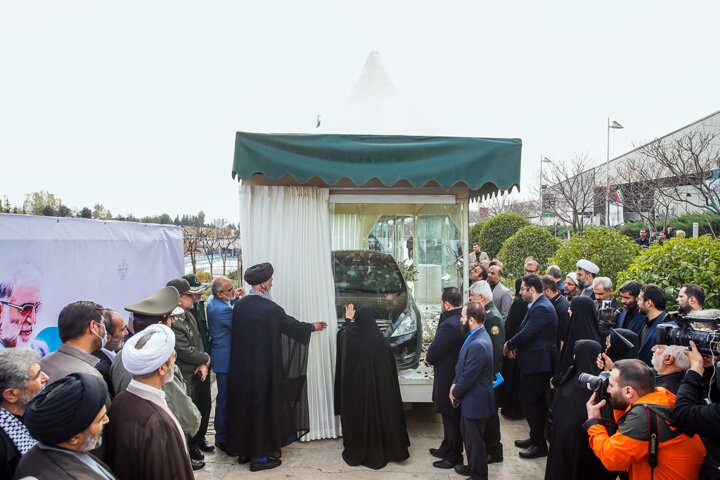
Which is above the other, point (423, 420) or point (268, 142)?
point (268, 142)

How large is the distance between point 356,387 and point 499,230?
13.5 meters

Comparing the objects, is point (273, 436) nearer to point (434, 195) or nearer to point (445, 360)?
point (445, 360)

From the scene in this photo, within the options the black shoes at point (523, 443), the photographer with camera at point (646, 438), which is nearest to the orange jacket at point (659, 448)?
the photographer with camera at point (646, 438)

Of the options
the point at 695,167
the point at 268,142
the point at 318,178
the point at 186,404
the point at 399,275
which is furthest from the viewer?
the point at 695,167

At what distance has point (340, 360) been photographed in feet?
16.6

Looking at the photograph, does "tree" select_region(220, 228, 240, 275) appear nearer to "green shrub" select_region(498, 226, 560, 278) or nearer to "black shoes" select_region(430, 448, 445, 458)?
"green shrub" select_region(498, 226, 560, 278)

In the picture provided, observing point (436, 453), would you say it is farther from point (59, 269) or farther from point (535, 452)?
point (59, 269)

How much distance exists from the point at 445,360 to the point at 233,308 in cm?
222

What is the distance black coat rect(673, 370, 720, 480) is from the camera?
2.27m

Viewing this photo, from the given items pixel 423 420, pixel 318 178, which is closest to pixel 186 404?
pixel 318 178

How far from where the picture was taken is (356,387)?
15.0 feet

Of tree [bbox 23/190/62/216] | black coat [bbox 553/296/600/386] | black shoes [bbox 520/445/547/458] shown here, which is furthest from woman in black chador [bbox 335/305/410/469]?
tree [bbox 23/190/62/216]

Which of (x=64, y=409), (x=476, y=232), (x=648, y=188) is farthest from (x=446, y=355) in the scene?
(x=648, y=188)

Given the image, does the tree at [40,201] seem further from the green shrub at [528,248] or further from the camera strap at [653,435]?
the camera strap at [653,435]
